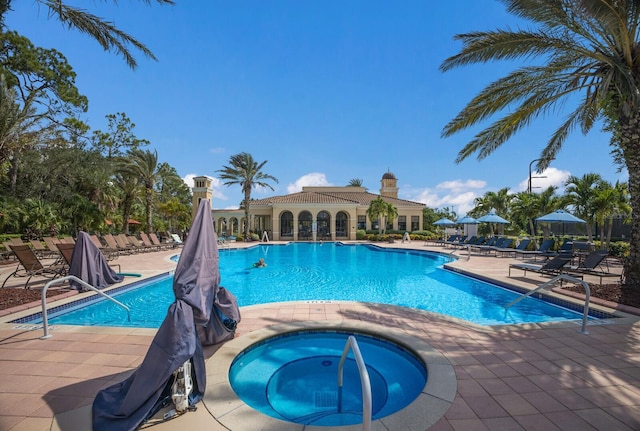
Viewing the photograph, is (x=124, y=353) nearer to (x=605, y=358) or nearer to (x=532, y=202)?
(x=605, y=358)

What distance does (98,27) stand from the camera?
6.90 m

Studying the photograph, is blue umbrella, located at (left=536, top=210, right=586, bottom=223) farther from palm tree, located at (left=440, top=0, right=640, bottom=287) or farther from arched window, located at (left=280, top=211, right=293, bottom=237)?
arched window, located at (left=280, top=211, right=293, bottom=237)

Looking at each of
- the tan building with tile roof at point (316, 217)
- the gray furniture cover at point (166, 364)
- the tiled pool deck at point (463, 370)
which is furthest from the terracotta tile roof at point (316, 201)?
the gray furniture cover at point (166, 364)

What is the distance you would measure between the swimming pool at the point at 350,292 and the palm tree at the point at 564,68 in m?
3.05

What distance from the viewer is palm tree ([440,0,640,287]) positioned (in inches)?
261

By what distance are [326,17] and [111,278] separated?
1143 cm

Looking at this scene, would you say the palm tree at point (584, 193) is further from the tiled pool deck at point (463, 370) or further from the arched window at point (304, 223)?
the arched window at point (304, 223)

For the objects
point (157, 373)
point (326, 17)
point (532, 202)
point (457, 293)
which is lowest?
point (457, 293)

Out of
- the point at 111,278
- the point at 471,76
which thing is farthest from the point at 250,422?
the point at 471,76

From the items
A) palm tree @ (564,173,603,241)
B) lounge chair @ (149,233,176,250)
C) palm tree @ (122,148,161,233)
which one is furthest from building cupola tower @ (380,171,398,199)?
lounge chair @ (149,233,176,250)

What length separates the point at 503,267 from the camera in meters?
13.4

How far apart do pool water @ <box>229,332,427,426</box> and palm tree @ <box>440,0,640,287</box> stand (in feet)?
23.2

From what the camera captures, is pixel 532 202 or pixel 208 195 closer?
pixel 532 202

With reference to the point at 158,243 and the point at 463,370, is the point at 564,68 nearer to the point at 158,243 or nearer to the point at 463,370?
the point at 463,370
